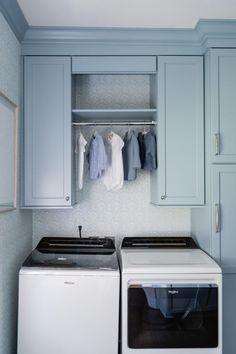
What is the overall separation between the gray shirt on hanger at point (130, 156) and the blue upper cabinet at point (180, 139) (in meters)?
0.17

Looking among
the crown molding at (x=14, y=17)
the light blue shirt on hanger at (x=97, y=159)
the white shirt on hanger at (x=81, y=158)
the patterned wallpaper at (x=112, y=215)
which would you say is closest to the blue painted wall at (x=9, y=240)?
the crown molding at (x=14, y=17)

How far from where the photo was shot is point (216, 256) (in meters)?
1.99

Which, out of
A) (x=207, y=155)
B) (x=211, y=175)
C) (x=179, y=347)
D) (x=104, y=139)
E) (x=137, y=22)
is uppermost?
(x=137, y=22)

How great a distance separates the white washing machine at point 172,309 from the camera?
5.94ft

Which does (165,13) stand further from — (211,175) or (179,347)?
(179,347)

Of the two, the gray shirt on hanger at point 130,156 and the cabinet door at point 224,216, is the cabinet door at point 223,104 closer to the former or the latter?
the cabinet door at point 224,216

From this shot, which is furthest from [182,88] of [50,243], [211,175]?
[50,243]

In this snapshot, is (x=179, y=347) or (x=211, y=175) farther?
(x=211, y=175)

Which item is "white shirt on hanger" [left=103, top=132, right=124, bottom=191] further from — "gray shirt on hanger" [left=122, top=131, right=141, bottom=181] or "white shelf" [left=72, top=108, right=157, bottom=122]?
"white shelf" [left=72, top=108, right=157, bottom=122]

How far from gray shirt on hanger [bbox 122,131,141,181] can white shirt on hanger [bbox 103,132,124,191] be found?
0.16ft

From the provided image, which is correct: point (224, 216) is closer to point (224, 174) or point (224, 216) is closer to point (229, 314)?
point (224, 174)

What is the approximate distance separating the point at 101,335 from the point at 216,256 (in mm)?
848

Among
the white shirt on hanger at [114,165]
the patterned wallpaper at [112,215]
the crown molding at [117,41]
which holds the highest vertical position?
the crown molding at [117,41]

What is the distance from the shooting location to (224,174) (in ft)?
6.57
